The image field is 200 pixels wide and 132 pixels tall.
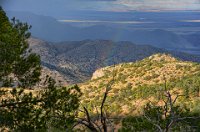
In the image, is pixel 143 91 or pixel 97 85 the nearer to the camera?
pixel 143 91

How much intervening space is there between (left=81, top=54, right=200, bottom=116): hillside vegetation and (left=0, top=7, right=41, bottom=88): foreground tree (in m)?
49.1

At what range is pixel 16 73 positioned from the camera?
23344 millimetres

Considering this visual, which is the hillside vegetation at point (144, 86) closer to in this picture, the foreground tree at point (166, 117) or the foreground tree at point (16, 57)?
the foreground tree at point (166, 117)

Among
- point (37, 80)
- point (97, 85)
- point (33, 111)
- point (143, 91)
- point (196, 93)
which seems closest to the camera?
point (33, 111)

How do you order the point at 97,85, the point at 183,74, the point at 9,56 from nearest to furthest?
the point at 9,56, the point at 183,74, the point at 97,85

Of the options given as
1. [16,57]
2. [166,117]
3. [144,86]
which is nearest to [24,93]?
[16,57]

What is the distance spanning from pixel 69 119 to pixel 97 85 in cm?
10355

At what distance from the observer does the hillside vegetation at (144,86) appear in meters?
84.2

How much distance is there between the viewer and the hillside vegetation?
84.2 meters

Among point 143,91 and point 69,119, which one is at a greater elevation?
point 69,119

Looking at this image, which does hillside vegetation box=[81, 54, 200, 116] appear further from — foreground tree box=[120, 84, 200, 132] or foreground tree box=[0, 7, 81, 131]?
foreground tree box=[0, 7, 81, 131]

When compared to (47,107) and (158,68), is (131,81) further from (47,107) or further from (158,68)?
(47,107)

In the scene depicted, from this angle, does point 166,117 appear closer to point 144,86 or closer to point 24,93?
point 24,93

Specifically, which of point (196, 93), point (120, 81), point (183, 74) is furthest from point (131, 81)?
point (196, 93)
